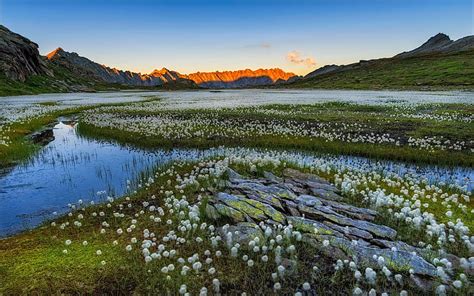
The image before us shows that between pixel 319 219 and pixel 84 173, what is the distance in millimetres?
13297

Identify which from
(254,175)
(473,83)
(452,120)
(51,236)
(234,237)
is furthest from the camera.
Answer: (473,83)

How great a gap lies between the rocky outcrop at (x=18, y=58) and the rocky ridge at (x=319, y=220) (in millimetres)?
158274

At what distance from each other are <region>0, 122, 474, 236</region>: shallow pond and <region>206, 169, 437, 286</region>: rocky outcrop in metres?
4.97

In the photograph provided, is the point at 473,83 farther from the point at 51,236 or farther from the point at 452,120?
the point at 51,236

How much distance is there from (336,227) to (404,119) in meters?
27.5

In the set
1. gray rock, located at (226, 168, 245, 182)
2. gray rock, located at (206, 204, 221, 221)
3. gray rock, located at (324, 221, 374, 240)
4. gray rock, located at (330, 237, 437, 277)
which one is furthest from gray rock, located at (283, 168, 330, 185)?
gray rock, located at (330, 237, 437, 277)

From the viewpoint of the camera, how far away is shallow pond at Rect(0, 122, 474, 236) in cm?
1327

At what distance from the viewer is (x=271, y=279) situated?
7.58m

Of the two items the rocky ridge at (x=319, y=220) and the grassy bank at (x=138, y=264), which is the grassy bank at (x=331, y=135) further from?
the grassy bank at (x=138, y=264)

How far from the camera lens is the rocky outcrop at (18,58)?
14404 centimetres

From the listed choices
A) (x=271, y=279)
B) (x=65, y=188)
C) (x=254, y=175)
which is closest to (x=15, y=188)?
(x=65, y=188)

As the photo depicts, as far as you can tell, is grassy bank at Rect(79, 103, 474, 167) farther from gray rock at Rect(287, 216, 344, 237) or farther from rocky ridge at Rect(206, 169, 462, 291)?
gray rock at Rect(287, 216, 344, 237)

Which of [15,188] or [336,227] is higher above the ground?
[336,227]

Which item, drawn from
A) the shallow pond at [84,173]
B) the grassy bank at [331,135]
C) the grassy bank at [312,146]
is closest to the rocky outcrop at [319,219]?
the shallow pond at [84,173]
